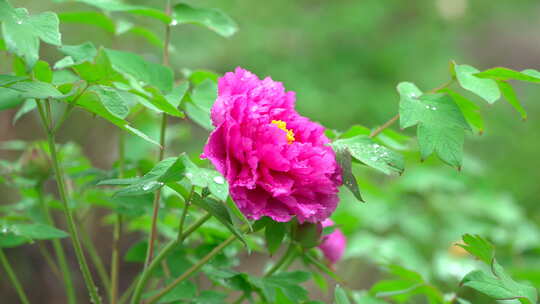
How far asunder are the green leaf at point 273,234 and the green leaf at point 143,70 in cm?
22

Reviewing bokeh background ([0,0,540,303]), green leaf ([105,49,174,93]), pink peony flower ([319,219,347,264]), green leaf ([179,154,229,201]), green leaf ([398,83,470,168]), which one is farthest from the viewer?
bokeh background ([0,0,540,303])

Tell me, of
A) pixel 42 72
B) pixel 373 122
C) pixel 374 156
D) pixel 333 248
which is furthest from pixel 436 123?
pixel 373 122

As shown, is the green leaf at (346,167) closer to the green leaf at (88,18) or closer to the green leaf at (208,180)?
the green leaf at (208,180)

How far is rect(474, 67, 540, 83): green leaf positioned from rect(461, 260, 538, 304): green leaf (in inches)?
7.6

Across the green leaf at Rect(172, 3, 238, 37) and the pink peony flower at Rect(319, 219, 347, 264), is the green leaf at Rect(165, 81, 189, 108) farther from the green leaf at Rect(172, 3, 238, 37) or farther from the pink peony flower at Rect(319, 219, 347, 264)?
the pink peony flower at Rect(319, 219, 347, 264)

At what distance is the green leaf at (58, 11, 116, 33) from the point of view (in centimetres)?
75

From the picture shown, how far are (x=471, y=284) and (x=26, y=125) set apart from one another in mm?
1588

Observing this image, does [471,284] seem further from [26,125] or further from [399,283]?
[26,125]

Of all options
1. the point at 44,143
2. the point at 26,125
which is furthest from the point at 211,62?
the point at 44,143

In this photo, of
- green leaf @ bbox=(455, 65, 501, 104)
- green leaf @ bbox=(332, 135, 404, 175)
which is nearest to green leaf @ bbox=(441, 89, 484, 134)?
green leaf @ bbox=(455, 65, 501, 104)

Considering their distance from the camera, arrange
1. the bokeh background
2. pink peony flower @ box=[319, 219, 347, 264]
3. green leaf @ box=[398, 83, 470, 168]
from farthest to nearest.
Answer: the bokeh background → pink peony flower @ box=[319, 219, 347, 264] → green leaf @ box=[398, 83, 470, 168]

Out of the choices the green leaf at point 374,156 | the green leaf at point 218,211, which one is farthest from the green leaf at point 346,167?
the green leaf at point 218,211

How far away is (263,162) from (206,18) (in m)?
0.32

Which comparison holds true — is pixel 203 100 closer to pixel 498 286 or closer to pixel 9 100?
pixel 9 100
